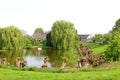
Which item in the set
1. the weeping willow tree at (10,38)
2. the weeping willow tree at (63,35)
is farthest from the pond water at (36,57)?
the weeping willow tree at (63,35)

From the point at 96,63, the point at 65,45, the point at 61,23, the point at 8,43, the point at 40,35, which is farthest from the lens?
the point at 40,35

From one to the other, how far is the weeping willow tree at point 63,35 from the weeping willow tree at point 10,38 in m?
10.5

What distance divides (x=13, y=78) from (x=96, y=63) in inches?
556

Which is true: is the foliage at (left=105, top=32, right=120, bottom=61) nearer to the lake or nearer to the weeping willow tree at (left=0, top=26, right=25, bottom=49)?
the lake

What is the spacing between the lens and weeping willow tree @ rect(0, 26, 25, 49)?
250 ft

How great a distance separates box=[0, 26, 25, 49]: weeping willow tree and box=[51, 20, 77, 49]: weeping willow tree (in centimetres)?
1047

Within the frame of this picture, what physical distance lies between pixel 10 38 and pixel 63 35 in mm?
15908

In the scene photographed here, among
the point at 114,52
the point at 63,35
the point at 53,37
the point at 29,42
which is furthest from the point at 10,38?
the point at 114,52

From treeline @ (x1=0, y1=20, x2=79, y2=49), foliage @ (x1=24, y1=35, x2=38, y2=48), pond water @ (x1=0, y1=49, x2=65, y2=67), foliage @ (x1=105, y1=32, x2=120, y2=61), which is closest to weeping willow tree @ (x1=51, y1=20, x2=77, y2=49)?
treeline @ (x1=0, y1=20, x2=79, y2=49)

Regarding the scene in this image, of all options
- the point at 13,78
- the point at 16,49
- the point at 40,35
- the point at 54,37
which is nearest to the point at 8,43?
the point at 16,49

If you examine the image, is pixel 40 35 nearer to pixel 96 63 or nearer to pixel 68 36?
pixel 68 36

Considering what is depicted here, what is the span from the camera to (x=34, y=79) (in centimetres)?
1352

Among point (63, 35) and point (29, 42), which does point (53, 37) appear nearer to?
point (63, 35)

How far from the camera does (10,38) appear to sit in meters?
76.6
